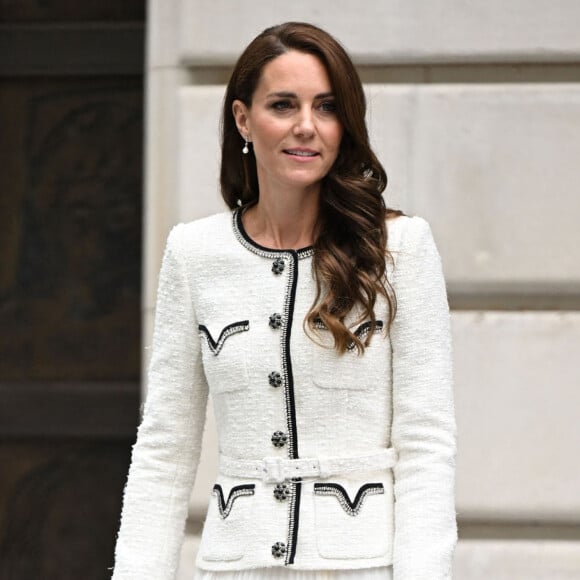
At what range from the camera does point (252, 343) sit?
3.27 m

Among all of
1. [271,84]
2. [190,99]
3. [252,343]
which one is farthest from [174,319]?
[190,99]

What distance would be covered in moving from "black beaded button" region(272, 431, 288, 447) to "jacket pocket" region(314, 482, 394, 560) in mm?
122

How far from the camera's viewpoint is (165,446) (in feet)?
11.2

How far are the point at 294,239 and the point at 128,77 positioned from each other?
2.59m

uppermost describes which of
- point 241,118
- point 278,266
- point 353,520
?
point 241,118

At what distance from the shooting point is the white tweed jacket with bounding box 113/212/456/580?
3133 millimetres

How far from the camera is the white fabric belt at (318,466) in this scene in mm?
3176

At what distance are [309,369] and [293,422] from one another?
0.12 metres

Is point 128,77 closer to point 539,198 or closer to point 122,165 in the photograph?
point 122,165

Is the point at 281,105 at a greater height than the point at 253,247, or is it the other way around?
the point at 281,105

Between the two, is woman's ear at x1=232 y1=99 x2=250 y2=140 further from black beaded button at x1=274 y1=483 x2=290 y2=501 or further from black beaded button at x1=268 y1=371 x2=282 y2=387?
black beaded button at x1=274 y1=483 x2=290 y2=501

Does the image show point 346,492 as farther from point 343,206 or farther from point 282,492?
point 343,206

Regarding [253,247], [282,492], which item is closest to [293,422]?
[282,492]

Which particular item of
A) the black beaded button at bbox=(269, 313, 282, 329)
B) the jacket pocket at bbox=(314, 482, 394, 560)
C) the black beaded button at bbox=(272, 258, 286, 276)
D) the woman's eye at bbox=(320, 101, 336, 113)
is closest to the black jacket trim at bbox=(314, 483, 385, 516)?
the jacket pocket at bbox=(314, 482, 394, 560)
